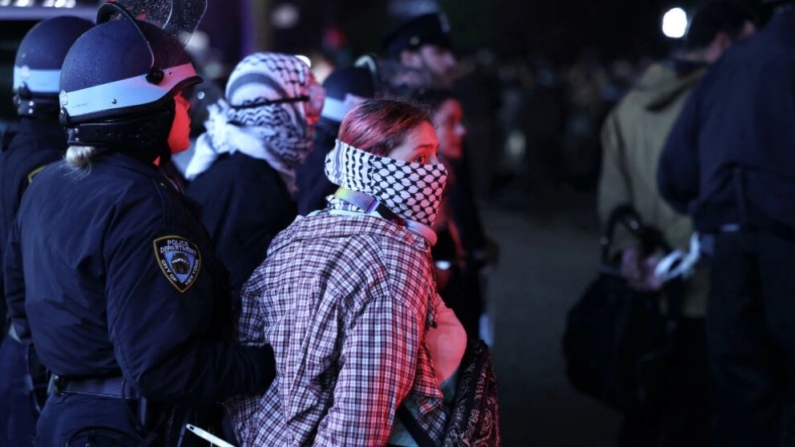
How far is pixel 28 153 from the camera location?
3928mm

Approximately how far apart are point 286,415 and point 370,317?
1.16 feet

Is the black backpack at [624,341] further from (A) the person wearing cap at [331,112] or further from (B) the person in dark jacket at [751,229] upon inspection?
(A) the person wearing cap at [331,112]

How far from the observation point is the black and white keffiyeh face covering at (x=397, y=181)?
9.47 ft

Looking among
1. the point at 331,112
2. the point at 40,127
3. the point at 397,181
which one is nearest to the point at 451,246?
the point at 331,112

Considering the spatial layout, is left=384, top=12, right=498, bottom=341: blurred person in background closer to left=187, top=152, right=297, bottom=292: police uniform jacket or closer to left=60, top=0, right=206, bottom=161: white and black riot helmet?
left=187, top=152, right=297, bottom=292: police uniform jacket

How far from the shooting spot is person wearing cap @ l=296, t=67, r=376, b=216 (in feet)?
15.0

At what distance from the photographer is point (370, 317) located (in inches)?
108

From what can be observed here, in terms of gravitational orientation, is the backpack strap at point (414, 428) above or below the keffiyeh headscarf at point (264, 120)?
below

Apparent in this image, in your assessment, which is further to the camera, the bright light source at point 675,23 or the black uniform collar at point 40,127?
the bright light source at point 675,23

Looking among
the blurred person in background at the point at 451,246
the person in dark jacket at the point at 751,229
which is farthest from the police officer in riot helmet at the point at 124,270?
the person in dark jacket at the point at 751,229

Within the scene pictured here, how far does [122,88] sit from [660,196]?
10.9ft

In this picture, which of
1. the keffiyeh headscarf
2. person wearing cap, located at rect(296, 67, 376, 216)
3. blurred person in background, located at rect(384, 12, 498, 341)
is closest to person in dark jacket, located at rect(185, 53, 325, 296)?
the keffiyeh headscarf

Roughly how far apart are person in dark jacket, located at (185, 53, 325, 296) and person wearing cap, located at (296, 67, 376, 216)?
27 centimetres

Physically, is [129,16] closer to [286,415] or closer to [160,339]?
[160,339]
